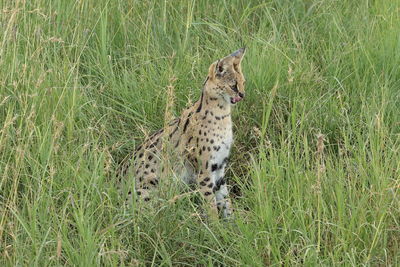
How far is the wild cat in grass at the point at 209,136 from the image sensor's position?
188 inches

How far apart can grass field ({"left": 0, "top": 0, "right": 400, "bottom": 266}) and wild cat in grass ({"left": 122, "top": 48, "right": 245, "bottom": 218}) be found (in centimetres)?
11

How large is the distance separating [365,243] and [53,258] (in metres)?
1.30

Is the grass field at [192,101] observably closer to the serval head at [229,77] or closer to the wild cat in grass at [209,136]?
the wild cat in grass at [209,136]

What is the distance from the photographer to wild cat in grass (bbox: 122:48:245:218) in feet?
15.7

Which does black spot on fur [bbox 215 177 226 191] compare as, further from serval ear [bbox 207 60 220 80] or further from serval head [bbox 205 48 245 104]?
serval ear [bbox 207 60 220 80]

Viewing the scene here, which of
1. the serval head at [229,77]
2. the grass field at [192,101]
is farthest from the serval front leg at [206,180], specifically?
the serval head at [229,77]

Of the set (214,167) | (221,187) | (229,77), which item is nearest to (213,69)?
(229,77)

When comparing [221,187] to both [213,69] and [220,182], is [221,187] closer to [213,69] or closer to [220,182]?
[220,182]

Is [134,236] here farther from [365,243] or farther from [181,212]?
[365,243]

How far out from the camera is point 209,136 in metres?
4.89

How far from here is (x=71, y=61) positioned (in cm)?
536

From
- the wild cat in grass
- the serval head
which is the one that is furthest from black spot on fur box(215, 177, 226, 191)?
the serval head

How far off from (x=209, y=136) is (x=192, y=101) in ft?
1.16

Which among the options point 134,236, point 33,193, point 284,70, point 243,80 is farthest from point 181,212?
point 284,70
